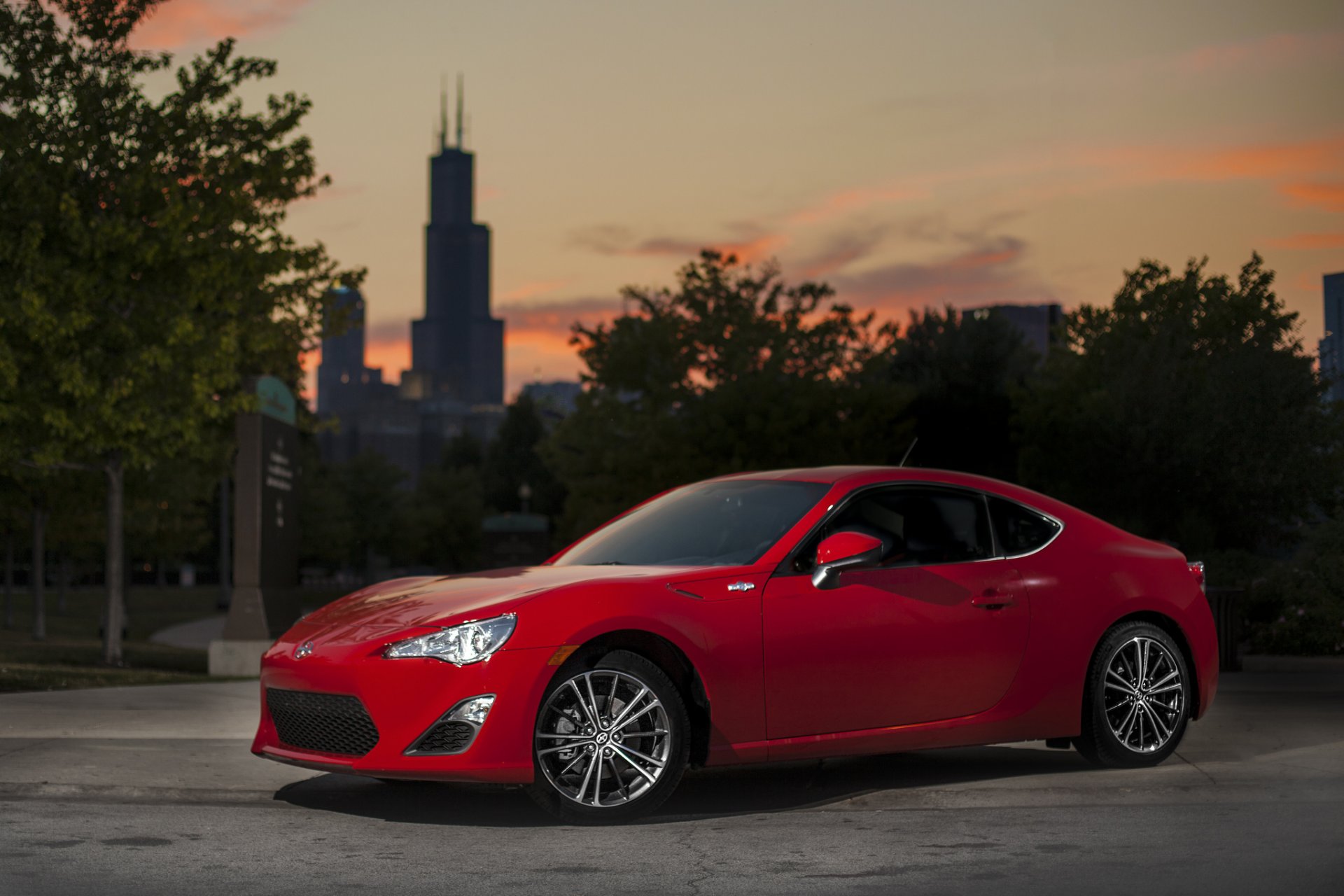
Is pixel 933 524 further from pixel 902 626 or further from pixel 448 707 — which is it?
pixel 448 707

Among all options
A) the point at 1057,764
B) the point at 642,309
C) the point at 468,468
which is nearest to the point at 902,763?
the point at 1057,764

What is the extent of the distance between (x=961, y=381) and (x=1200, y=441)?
20452mm

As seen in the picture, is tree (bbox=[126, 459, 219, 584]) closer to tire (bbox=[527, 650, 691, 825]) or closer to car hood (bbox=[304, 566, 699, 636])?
car hood (bbox=[304, 566, 699, 636])

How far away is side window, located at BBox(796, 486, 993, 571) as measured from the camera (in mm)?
7734

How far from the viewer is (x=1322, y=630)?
15.3 meters

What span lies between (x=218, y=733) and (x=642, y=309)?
34.1 m

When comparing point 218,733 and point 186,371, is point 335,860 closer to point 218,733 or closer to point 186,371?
point 218,733

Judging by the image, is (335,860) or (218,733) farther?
(218,733)

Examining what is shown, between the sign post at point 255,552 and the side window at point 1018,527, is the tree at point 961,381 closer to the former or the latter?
the sign post at point 255,552

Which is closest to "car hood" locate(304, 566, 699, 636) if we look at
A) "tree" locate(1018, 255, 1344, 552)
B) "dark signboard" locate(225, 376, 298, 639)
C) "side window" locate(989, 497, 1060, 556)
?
"side window" locate(989, 497, 1060, 556)

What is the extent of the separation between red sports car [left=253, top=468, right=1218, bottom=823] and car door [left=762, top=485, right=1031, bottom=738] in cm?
1

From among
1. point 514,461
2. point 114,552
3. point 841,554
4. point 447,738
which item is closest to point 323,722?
point 447,738

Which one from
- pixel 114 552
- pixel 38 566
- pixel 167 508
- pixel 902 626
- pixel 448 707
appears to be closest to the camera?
pixel 448 707

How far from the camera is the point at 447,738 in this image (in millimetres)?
6422
